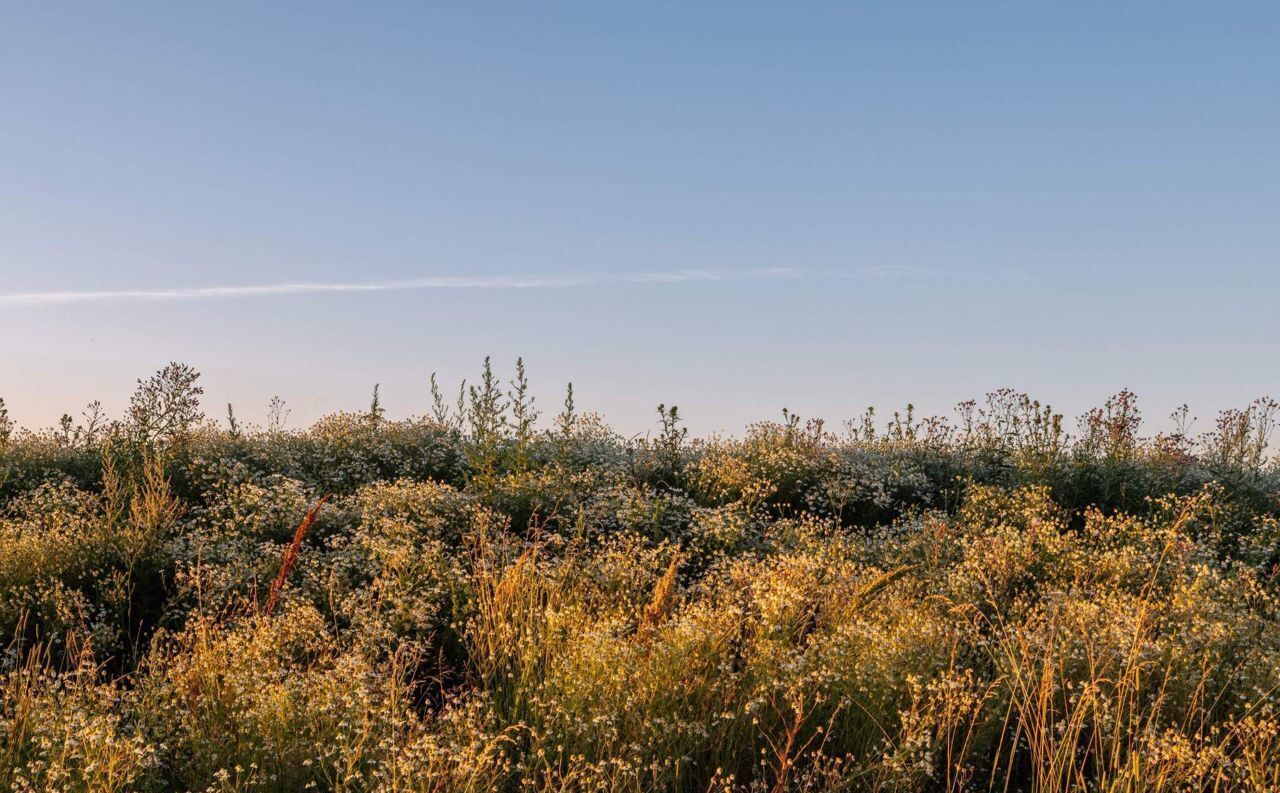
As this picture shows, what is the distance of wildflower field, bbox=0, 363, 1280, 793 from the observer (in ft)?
15.0

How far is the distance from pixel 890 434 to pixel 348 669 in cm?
1050

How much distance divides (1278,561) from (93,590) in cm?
1055

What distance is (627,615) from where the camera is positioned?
6.60 metres

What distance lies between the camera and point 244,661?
534 centimetres

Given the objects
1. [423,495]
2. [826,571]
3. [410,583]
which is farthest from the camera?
[423,495]

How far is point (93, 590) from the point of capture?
Answer: 753 cm

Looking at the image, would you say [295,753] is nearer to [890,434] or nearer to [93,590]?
[93,590]

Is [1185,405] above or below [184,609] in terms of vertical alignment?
above

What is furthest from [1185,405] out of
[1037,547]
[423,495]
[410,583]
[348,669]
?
[348,669]

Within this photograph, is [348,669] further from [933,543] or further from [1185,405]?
→ [1185,405]

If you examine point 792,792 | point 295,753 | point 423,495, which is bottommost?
point 792,792

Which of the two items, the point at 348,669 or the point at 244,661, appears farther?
the point at 244,661

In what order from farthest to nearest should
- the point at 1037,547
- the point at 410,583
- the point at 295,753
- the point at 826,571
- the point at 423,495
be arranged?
the point at 423,495 < the point at 1037,547 < the point at 826,571 < the point at 410,583 < the point at 295,753

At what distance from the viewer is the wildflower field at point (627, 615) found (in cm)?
456
